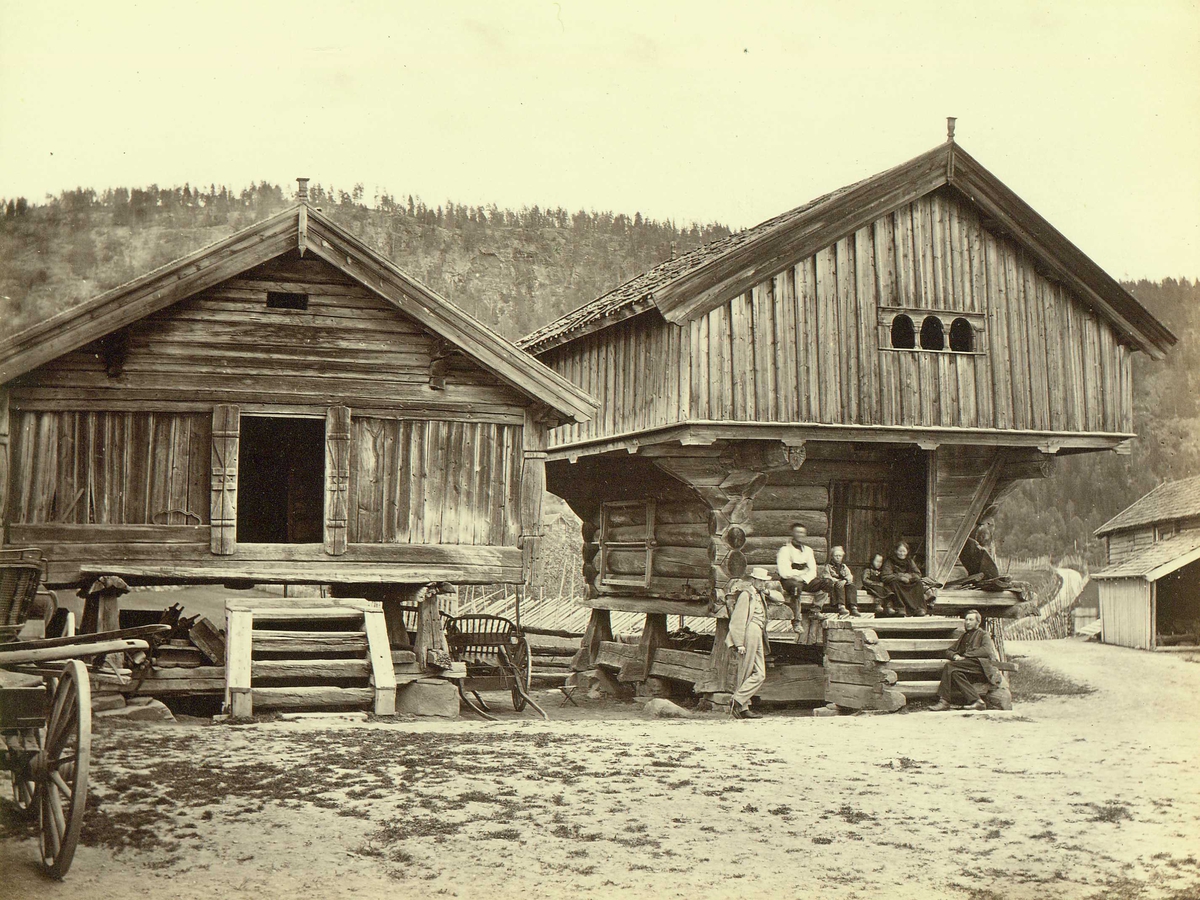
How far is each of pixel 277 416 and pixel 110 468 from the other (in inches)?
81.5

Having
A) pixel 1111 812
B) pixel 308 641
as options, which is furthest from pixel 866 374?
pixel 1111 812

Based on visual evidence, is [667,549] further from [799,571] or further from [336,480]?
[336,480]

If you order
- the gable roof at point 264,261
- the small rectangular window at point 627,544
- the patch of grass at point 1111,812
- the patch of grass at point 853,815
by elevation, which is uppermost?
the gable roof at point 264,261

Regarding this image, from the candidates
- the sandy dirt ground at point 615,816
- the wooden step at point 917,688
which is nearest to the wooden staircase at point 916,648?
the wooden step at point 917,688

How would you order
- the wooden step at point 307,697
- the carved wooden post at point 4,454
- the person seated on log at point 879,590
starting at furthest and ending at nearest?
1. the person seated on log at point 879,590
2. the carved wooden post at point 4,454
3. the wooden step at point 307,697

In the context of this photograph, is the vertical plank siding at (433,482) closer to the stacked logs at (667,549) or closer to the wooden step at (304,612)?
the wooden step at (304,612)

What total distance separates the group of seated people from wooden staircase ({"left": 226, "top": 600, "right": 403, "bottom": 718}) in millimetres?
6718

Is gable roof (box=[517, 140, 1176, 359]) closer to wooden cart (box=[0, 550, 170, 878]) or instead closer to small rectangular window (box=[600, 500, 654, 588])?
small rectangular window (box=[600, 500, 654, 588])

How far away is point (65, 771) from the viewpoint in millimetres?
8320

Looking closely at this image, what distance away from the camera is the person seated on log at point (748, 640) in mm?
18953

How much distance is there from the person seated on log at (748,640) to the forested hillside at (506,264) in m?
33.7

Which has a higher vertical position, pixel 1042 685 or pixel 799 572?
pixel 799 572

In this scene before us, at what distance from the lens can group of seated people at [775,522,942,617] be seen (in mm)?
19641

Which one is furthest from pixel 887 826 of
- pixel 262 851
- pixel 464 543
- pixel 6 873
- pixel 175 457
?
pixel 175 457
